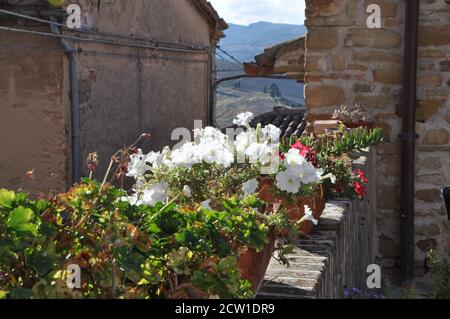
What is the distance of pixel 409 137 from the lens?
5.97 meters

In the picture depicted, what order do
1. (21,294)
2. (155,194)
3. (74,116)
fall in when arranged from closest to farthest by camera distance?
(21,294)
(155,194)
(74,116)

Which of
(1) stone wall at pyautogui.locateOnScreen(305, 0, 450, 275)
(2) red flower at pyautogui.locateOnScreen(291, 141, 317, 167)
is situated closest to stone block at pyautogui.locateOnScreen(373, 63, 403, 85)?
(1) stone wall at pyautogui.locateOnScreen(305, 0, 450, 275)

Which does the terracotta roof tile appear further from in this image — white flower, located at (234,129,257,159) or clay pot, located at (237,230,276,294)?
clay pot, located at (237,230,276,294)

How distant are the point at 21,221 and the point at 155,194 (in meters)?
0.80

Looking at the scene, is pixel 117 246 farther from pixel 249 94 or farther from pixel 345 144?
pixel 249 94

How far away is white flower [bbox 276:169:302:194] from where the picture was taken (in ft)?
8.56

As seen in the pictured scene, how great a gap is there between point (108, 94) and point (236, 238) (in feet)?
25.4

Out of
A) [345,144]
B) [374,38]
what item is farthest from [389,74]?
[345,144]

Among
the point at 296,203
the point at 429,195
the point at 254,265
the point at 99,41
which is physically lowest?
the point at 429,195

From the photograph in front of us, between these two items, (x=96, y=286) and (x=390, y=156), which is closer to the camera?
(x=96, y=286)

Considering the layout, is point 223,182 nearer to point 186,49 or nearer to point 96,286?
point 96,286

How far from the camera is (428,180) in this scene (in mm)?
6074

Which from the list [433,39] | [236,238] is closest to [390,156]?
[433,39]

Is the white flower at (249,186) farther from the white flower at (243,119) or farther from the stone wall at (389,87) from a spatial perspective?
the stone wall at (389,87)
